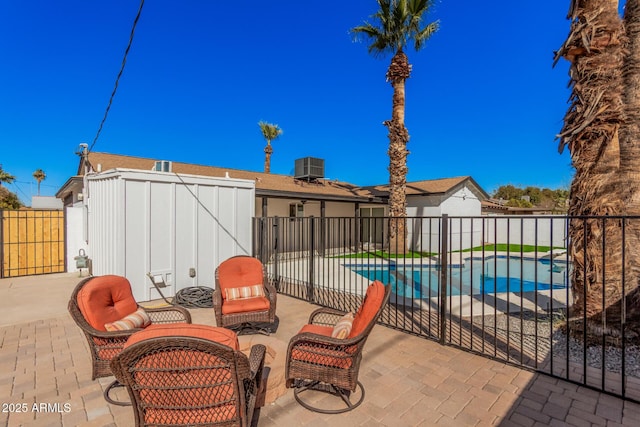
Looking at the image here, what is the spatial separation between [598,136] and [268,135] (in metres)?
22.8

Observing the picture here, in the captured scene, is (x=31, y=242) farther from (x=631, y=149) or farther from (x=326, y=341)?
(x=631, y=149)

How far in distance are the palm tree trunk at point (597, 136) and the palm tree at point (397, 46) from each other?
8.19m

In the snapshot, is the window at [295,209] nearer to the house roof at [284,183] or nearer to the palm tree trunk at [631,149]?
the house roof at [284,183]

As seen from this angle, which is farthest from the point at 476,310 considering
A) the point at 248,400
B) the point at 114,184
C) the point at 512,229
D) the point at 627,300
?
the point at 512,229

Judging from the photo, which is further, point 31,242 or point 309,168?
point 309,168

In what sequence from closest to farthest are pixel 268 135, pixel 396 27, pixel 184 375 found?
pixel 184 375, pixel 396 27, pixel 268 135

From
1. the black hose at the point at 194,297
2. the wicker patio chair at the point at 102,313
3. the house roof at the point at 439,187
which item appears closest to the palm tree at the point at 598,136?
the wicker patio chair at the point at 102,313

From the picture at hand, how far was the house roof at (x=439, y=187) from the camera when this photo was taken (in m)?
16.5

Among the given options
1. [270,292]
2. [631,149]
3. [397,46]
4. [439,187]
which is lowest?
[270,292]

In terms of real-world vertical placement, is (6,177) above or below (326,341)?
above

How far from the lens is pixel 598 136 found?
431 cm

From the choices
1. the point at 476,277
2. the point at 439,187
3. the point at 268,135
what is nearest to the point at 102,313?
the point at 476,277

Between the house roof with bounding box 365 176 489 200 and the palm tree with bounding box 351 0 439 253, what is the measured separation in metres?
3.73

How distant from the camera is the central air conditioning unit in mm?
16797
